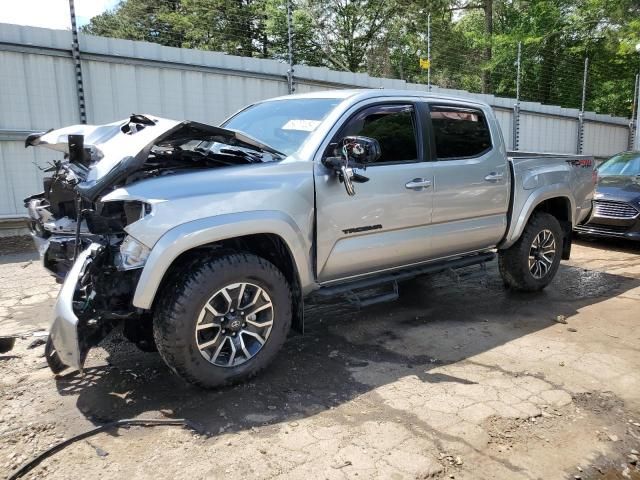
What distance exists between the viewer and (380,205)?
4008 mm

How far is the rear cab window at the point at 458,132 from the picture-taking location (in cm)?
462

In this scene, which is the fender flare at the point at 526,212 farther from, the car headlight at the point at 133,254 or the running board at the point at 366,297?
the car headlight at the point at 133,254

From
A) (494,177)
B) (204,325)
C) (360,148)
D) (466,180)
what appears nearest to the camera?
(204,325)

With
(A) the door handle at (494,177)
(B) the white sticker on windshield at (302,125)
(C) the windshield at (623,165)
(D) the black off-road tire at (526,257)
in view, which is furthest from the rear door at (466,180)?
(C) the windshield at (623,165)

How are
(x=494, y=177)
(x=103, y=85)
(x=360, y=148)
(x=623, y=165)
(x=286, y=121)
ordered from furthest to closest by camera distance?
(x=623, y=165) → (x=103, y=85) → (x=494, y=177) → (x=286, y=121) → (x=360, y=148)

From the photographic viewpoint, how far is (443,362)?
3.91m

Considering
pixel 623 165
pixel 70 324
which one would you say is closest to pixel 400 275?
pixel 70 324

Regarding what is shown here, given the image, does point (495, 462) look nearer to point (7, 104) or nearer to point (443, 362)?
point (443, 362)

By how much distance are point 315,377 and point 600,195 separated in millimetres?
6664

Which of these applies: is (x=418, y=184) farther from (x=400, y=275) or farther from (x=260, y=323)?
(x=260, y=323)

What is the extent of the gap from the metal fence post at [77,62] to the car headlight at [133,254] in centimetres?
583

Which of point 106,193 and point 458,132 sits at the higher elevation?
point 458,132

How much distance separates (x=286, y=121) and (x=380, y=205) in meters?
1.04

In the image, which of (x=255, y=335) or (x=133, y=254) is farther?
(x=255, y=335)
